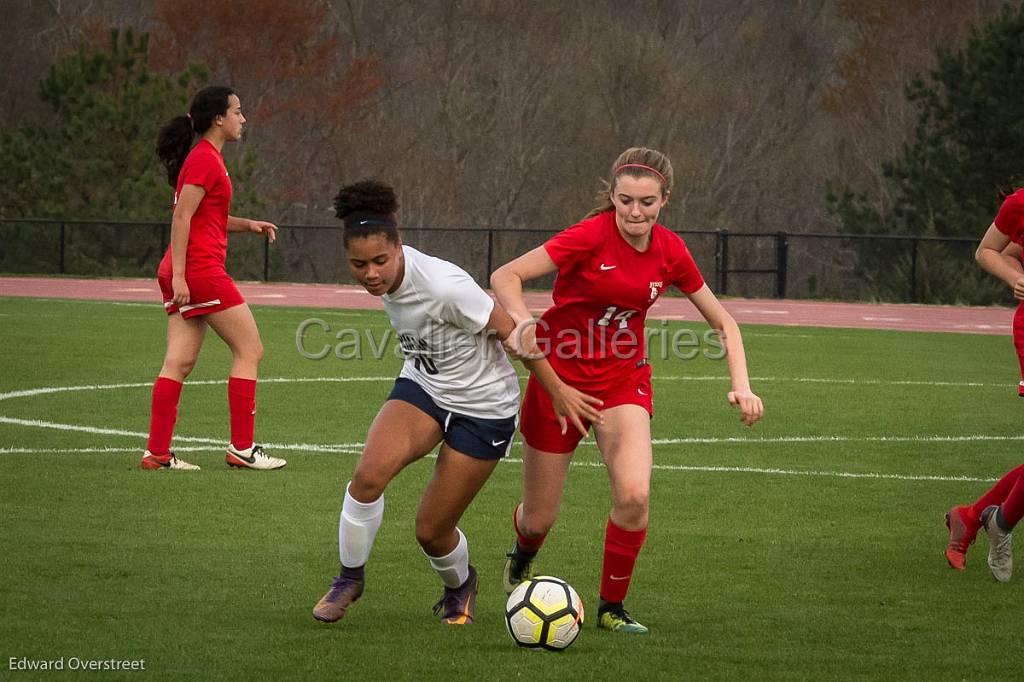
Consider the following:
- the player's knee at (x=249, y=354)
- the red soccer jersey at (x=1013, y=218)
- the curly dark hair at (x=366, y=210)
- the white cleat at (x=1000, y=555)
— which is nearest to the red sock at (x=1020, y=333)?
the red soccer jersey at (x=1013, y=218)

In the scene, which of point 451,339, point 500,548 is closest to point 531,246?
point 500,548

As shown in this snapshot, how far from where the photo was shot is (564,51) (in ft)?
165

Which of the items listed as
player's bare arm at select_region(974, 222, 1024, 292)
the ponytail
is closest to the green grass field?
player's bare arm at select_region(974, 222, 1024, 292)

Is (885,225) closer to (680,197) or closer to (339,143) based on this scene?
(680,197)

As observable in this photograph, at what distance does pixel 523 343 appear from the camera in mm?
5691

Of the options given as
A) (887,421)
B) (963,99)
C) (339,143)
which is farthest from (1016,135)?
(339,143)

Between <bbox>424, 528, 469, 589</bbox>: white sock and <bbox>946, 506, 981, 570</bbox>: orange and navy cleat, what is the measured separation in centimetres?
239

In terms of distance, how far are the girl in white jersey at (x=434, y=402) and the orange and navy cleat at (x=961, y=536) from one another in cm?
216

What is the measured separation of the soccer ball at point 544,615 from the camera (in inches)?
213

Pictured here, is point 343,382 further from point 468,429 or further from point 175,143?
point 468,429

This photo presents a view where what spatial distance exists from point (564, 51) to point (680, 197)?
6.85 m
